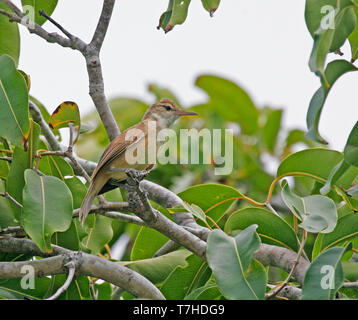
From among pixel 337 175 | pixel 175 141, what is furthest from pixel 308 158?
pixel 175 141

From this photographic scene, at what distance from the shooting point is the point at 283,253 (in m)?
3.54

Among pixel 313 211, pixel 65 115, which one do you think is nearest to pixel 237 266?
pixel 313 211

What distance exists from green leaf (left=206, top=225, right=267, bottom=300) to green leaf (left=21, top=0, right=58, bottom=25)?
2093 mm

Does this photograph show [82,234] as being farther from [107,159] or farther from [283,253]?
[283,253]

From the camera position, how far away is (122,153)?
4.89 metres

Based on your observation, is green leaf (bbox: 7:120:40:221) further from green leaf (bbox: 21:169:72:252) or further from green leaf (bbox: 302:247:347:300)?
green leaf (bbox: 302:247:347:300)

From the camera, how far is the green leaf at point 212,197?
3908 mm

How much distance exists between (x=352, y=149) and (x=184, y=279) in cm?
152

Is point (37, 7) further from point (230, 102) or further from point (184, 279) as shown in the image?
point (230, 102)

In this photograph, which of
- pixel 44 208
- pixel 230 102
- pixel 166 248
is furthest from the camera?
pixel 230 102

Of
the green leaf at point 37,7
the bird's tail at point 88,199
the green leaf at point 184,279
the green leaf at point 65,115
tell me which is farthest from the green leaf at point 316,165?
the green leaf at point 37,7

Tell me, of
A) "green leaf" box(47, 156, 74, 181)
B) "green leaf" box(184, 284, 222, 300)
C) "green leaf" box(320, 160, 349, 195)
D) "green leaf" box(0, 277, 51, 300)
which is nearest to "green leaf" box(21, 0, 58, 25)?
"green leaf" box(47, 156, 74, 181)

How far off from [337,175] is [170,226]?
3.75 ft

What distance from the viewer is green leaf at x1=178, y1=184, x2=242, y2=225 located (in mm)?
3908
